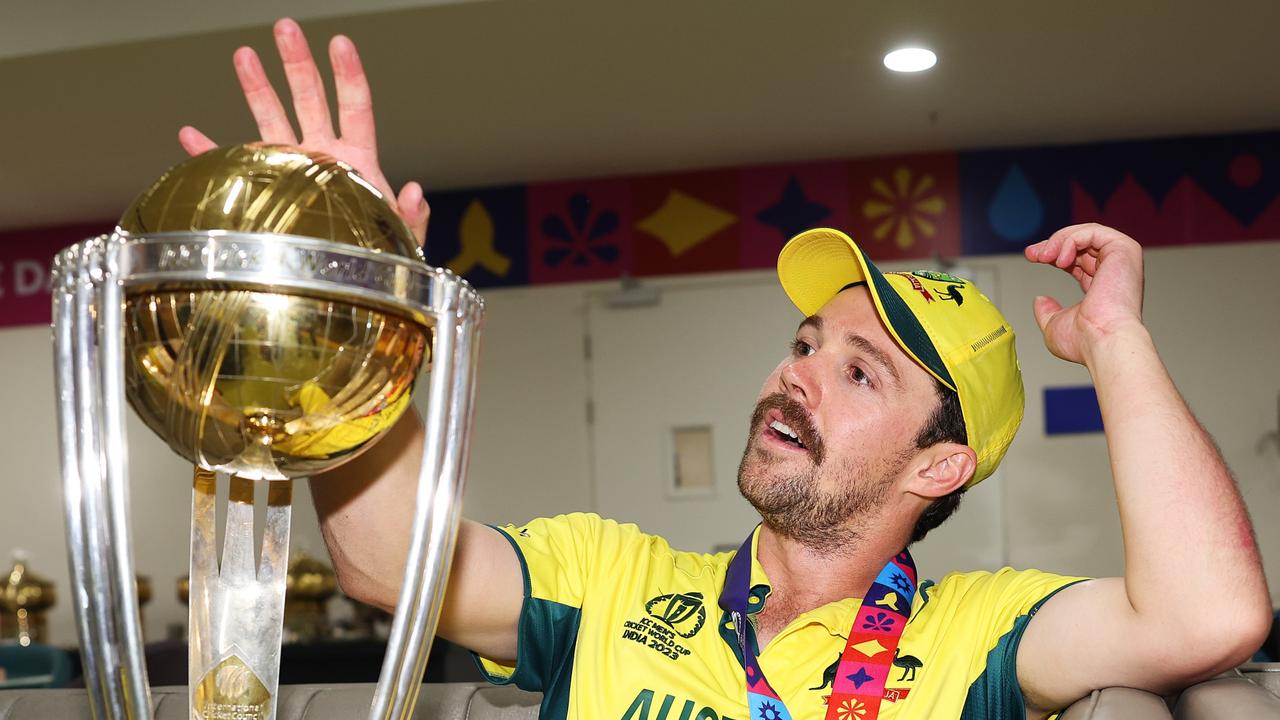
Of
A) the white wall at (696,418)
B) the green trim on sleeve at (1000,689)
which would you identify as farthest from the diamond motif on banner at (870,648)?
the white wall at (696,418)

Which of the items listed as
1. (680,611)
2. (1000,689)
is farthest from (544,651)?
(1000,689)

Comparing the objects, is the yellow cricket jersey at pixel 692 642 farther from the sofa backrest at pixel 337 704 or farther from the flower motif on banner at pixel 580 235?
the flower motif on banner at pixel 580 235

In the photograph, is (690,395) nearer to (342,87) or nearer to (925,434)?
(925,434)

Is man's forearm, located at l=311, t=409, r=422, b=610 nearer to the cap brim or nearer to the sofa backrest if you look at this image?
the sofa backrest

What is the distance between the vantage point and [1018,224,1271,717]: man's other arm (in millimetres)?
1119

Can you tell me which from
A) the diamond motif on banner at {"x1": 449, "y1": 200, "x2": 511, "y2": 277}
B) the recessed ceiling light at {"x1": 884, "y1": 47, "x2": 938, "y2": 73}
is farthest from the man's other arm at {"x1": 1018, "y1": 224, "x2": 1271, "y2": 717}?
the diamond motif on banner at {"x1": 449, "y1": 200, "x2": 511, "y2": 277}

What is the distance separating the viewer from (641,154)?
486cm

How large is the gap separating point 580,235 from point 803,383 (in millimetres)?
3811

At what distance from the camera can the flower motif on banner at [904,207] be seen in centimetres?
490

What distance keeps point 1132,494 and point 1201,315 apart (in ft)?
13.1

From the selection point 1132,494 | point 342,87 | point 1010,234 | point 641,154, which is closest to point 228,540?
point 342,87

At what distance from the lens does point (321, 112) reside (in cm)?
95

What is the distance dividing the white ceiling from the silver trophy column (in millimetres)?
2880

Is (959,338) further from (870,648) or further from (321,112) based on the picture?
(321,112)
